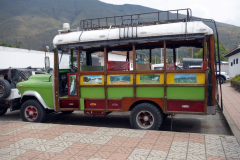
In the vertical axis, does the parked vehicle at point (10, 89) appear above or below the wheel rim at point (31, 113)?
above

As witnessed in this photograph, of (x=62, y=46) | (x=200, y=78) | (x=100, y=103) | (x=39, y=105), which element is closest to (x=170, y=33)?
(x=200, y=78)

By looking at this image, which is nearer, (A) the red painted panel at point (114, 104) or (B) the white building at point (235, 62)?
(A) the red painted panel at point (114, 104)

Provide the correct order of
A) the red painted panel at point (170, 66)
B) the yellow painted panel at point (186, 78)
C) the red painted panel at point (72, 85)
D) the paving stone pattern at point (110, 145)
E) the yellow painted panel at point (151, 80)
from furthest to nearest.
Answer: the red painted panel at point (72, 85)
the red painted panel at point (170, 66)
the yellow painted panel at point (151, 80)
the yellow painted panel at point (186, 78)
the paving stone pattern at point (110, 145)

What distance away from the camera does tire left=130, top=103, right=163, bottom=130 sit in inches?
247

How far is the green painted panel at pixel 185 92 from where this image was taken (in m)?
5.90

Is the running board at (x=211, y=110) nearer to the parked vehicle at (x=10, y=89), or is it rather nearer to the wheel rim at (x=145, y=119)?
the wheel rim at (x=145, y=119)

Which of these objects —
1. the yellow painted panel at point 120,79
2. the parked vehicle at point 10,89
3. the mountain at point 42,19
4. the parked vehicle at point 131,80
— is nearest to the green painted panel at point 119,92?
the parked vehicle at point 131,80

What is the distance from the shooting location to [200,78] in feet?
19.2

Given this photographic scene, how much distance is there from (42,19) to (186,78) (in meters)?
138

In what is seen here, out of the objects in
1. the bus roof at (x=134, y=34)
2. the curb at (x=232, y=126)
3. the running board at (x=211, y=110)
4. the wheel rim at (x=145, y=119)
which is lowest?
the curb at (x=232, y=126)

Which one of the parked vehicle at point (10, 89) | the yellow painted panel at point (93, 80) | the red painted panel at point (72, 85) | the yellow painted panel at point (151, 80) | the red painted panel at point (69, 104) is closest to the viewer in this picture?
the yellow painted panel at point (151, 80)

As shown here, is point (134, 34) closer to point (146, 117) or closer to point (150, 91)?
point (150, 91)

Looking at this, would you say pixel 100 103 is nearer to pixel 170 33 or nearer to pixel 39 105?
A: pixel 39 105

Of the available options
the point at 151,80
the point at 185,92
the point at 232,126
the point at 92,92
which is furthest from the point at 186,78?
the point at 92,92
